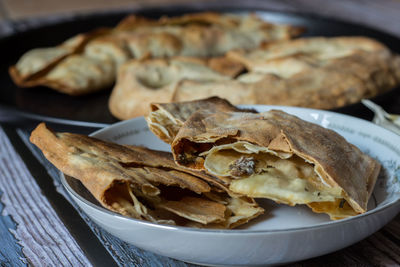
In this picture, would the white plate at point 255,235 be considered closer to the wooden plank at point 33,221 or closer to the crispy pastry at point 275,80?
the wooden plank at point 33,221

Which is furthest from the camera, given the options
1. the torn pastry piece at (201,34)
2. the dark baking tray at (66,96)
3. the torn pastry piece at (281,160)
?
the torn pastry piece at (201,34)

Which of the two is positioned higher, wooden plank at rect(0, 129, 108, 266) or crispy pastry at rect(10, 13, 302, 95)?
crispy pastry at rect(10, 13, 302, 95)

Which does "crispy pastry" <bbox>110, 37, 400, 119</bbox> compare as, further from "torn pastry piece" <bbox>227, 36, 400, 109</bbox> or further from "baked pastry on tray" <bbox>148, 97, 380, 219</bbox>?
"baked pastry on tray" <bbox>148, 97, 380, 219</bbox>

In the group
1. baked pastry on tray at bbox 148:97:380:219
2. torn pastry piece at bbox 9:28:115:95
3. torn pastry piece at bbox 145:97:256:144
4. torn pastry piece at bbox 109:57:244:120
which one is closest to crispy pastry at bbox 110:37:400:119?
torn pastry piece at bbox 109:57:244:120

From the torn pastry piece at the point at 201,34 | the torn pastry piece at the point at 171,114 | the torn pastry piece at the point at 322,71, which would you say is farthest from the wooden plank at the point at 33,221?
the torn pastry piece at the point at 201,34

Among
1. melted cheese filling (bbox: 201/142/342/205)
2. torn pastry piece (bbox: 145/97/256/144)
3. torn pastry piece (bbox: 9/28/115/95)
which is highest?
torn pastry piece (bbox: 145/97/256/144)

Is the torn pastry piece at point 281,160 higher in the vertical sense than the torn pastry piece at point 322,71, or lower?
higher

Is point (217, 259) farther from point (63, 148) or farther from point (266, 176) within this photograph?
point (63, 148)
